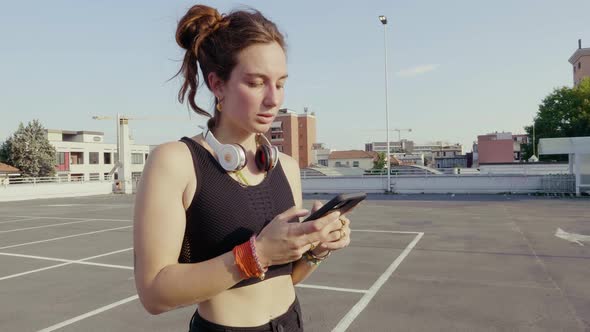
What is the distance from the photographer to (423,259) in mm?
8500

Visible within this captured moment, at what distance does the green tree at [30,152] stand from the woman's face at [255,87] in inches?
2203

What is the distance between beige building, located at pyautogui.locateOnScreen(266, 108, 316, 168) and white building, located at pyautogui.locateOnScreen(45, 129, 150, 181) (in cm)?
2930

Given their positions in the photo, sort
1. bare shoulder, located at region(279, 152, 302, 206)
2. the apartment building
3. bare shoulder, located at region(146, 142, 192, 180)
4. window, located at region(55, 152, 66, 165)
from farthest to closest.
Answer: the apartment building
window, located at region(55, 152, 66, 165)
bare shoulder, located at region(279, 152, 302, 206)
bare shoulder, located at region(146, 142, 192, 180)

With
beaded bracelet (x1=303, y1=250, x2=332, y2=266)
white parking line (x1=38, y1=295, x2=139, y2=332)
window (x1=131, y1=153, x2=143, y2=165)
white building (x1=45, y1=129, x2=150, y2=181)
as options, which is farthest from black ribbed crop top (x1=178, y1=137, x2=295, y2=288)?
window (x1=131, y1=153, x2=143, y2=165)

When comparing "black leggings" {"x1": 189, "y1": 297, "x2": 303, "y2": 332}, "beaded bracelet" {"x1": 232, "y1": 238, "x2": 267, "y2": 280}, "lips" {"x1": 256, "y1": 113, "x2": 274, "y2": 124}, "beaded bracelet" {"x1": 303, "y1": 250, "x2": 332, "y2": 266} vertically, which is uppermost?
"lips" {"x1": 256, "y1": 113, "x2": 274, "y2": 124}

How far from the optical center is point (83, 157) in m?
63.5

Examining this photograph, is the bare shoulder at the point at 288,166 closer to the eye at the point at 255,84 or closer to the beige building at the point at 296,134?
the eye at the point at 255,84

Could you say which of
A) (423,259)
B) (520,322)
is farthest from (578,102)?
(520,322)

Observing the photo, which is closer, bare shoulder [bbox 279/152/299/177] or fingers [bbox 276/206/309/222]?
fingers [bbox 276/206/309/222]

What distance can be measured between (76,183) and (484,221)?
105 feet

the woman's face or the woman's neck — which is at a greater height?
the woman's face

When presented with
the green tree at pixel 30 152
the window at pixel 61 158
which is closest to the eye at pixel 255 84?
the green tree at pixel 30 152

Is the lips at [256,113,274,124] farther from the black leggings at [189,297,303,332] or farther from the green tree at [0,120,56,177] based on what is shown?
the green tree at [0,120,56,177]

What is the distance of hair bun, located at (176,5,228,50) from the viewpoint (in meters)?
1.53
